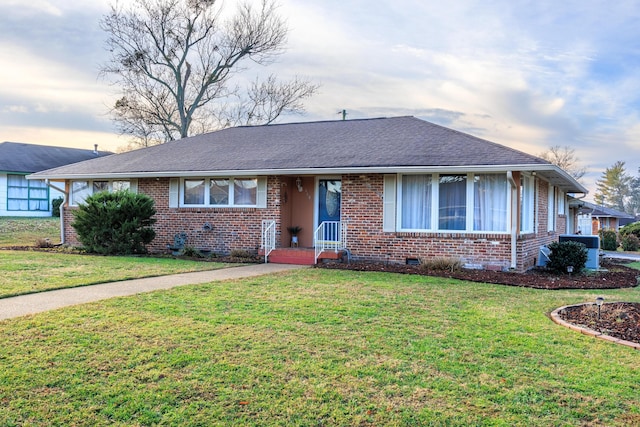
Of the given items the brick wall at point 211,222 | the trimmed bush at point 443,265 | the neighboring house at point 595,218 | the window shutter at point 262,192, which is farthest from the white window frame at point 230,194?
the neighboring house at point 595,218

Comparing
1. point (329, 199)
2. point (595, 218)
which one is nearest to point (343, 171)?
point (329, 199)

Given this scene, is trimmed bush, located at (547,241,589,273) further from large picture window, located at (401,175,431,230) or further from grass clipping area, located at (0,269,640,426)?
grass clipping area, located at (0,269,640,426)

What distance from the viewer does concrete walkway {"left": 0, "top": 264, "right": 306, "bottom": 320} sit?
6.64 m

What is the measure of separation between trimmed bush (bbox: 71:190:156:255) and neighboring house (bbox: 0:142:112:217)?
13.4 metres

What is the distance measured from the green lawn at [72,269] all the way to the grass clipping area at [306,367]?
2.17 m

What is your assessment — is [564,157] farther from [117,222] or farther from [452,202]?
[117,222]

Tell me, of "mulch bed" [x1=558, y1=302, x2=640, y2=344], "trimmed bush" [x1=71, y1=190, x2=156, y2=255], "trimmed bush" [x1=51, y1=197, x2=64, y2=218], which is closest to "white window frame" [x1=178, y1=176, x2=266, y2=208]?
"trimmed bush" [x1=71, y1=190, x2=156, y2=255]

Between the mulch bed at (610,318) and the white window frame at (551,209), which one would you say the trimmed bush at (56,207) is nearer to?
Result: the white window frame at (551,209)

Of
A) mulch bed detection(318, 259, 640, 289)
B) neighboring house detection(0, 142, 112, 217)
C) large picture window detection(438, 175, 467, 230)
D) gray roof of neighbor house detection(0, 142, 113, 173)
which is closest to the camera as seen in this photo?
mulch bed detection(318, 259, 640, 289)

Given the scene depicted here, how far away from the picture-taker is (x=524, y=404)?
381 centimetres

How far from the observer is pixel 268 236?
1365 centimetres

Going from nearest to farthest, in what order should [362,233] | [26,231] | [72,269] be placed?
1. [72,269]
2. [362,233]
3. [26,231]

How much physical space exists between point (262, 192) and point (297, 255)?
2226 mm

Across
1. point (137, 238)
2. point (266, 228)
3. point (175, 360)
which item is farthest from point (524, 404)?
point (137, 238)
